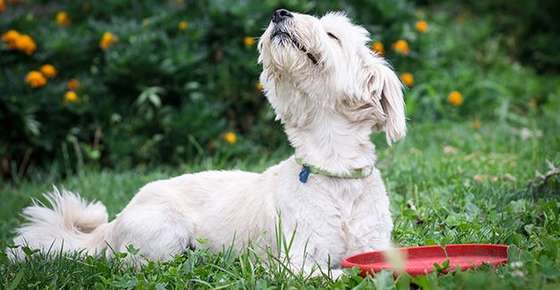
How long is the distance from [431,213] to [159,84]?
135 inches

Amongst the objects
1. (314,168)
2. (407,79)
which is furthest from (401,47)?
(314,168)

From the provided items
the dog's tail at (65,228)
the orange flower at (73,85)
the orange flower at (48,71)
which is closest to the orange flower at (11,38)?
the orange flower at (48,71)

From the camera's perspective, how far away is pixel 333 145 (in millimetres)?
3693

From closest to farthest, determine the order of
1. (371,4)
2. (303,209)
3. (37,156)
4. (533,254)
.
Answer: (533,254) < (303,209) < (37,156) < (371,4)

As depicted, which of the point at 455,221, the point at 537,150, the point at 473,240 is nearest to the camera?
the point at 473,240

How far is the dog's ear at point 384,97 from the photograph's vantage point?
373 centimetres

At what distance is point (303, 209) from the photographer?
141 inches

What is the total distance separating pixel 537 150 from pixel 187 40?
131 inches

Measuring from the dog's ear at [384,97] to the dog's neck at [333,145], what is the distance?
0.38ft

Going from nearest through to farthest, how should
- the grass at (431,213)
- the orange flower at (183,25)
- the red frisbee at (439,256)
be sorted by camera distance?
the grass at (431,213) < the red frisbee at (439,256) < the orange flower at (183,25)

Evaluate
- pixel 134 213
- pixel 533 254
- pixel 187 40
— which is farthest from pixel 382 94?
pixel 187 40

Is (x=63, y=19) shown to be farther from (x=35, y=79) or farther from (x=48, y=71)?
(x=35, y=79)

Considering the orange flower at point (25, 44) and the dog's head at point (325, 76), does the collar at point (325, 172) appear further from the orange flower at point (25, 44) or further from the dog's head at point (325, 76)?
the orange flower at point (25, 44)

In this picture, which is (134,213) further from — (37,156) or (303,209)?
(37,156)
